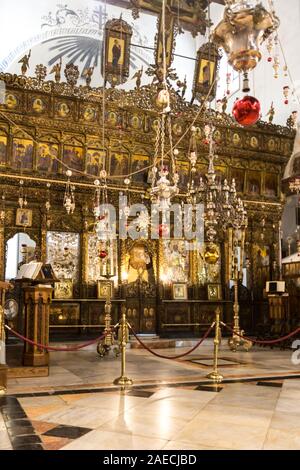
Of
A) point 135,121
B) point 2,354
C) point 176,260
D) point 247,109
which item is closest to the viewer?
point 247,109

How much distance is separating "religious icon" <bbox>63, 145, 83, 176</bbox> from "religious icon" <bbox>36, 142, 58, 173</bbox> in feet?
0.84

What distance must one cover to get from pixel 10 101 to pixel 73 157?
6.48 feet

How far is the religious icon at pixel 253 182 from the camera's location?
45.5ft

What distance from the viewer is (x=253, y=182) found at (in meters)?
14.0

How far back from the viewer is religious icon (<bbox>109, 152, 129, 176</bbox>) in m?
12.4

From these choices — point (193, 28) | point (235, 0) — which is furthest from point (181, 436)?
point (193, 28)

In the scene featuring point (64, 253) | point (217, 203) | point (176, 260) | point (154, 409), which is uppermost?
point (217, 203)

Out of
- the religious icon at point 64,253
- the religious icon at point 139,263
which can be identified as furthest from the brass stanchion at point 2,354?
the religious icon at point 139,263

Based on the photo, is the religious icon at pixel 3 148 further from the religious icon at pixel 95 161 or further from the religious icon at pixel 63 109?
the religious icon at pixel 95 161

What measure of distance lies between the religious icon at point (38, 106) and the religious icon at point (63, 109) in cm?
39

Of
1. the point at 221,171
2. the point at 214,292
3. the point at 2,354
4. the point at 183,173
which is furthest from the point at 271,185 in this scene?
the point at 2,354

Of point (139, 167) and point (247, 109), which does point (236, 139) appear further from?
point (247, 109)

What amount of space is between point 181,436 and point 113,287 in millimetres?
8527

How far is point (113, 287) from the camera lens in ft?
39.3
